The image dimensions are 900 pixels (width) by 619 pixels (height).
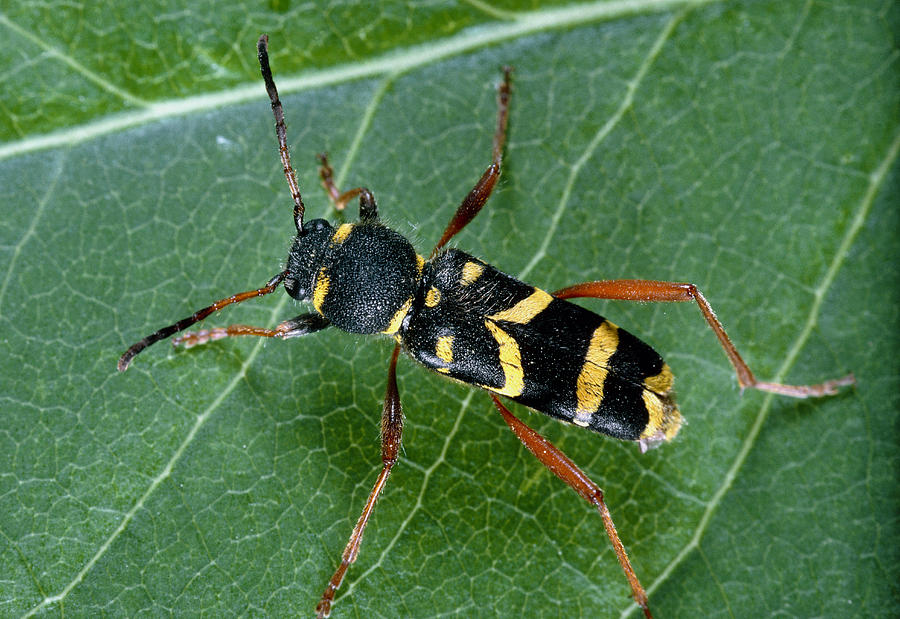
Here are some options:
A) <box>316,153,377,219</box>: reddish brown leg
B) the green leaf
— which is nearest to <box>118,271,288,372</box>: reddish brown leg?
the green leaf

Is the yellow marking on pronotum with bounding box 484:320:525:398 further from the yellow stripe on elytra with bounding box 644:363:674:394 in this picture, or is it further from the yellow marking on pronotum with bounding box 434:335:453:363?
the yellow stripe on elytra with bounding box 644:363:674:394

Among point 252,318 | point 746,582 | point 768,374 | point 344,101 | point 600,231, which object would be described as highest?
point 344,101

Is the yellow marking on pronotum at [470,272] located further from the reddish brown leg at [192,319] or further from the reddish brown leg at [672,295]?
the reddish brown leg at [192,319]

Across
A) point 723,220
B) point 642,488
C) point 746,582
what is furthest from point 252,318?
point 746,582

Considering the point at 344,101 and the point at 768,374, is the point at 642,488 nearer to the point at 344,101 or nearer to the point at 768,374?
the point at 768,374

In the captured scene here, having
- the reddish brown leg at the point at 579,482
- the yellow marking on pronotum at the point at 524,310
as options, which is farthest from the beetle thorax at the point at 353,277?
the reddish brown leg at the point at 579,482
